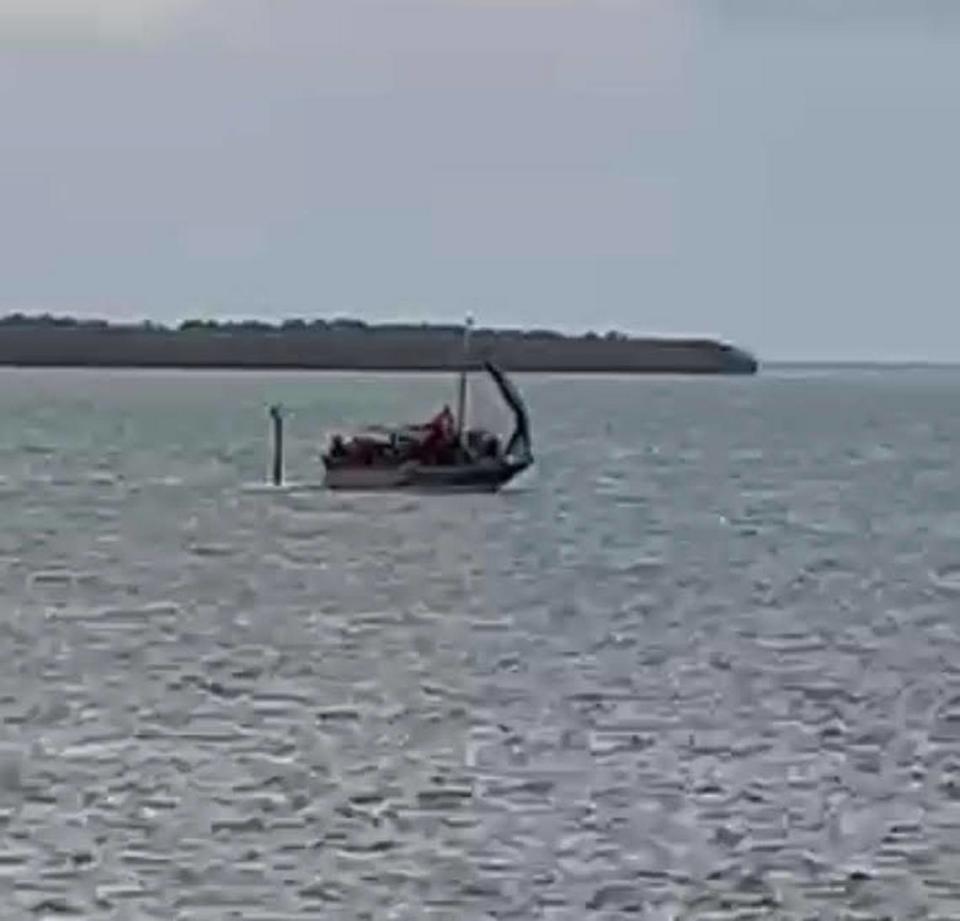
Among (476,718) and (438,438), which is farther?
(438,438)

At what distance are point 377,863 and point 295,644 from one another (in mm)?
14100

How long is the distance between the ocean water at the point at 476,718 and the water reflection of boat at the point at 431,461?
2.94m

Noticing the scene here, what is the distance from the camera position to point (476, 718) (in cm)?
2658

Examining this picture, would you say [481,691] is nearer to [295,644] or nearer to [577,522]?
[295,644]

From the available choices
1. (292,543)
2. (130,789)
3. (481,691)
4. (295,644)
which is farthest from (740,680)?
(292,543)

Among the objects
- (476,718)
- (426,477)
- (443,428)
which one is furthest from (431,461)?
(476,718)

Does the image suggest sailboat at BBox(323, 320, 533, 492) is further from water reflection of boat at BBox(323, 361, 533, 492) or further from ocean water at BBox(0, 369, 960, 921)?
ocean water at BBox(0, 369, 960, 921)

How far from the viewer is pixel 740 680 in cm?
3023

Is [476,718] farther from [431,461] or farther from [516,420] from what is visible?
[516,420]

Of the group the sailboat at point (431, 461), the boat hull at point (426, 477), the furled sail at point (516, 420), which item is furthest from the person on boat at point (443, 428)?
the furled sail at point (516, 420)

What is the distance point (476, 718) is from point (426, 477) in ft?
125

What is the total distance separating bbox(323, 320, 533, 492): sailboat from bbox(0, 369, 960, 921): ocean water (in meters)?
2.94

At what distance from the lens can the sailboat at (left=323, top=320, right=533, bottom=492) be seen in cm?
6500

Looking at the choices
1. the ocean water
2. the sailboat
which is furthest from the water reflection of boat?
the ocean water
